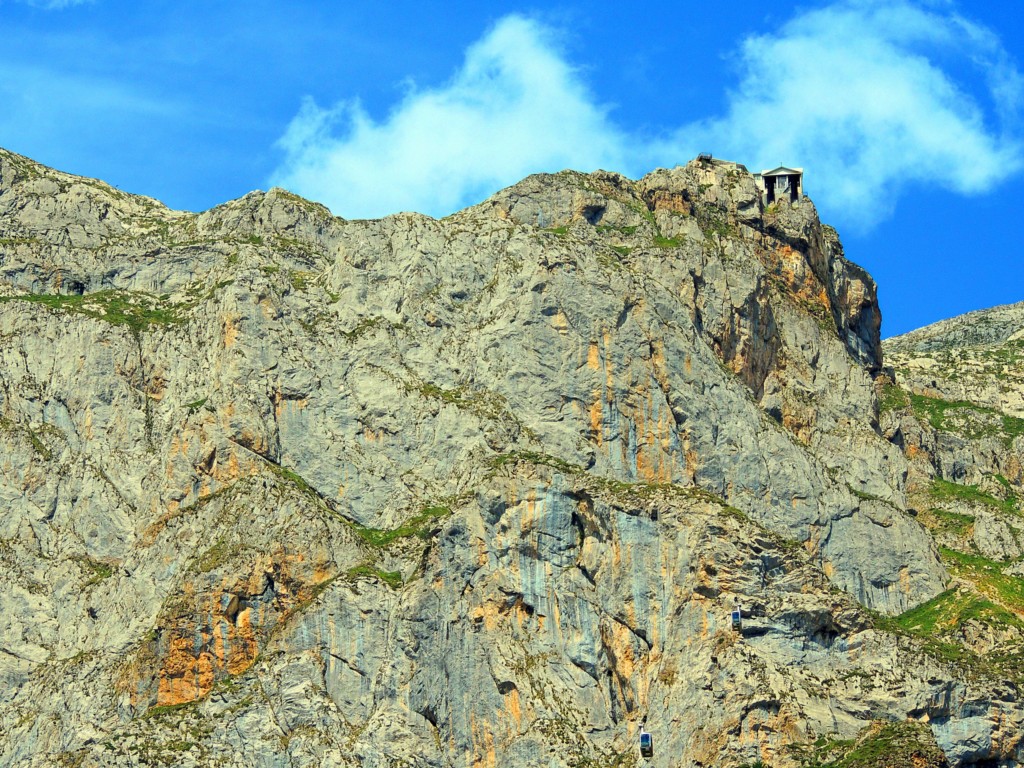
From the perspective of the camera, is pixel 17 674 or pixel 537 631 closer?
pixel 537 631

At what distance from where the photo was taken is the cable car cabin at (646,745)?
6959 inches

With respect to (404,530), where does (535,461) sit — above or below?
above

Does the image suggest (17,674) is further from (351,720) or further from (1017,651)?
(1017,651)

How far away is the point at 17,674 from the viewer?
196m

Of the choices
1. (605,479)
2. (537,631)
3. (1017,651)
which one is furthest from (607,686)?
(1017,651)

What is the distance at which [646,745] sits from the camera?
177m

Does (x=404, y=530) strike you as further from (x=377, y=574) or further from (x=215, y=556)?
(x=215, y=556)

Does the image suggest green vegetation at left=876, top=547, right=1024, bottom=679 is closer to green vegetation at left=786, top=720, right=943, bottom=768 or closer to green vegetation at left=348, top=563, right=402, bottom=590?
green vegetation at left=786, top=720, right=943, bottom=768

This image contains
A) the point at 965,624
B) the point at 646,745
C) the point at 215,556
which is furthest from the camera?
the point at 965,624

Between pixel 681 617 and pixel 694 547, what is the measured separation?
561cm

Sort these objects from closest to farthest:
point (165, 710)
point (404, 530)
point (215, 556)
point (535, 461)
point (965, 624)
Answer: point (165, 710), point (215, 556), point (535, 461), point (965, 624), point (404, 530)

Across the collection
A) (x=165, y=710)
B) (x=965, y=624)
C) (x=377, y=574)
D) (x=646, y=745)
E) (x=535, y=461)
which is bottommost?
(x=646, y=745)

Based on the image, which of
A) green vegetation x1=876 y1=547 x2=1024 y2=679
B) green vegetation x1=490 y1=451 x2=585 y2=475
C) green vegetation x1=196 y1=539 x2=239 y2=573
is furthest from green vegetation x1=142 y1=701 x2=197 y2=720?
green vegetation x1=876 y1=547 x2=1024 y2=679

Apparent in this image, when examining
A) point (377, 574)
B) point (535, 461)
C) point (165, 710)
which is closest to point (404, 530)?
point (377, 574)
